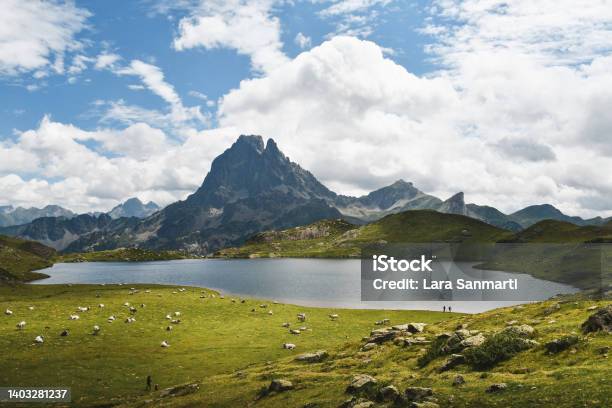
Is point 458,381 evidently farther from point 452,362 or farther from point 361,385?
point 361,385

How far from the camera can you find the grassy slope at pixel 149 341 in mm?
45469

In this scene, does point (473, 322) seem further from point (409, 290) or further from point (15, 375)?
point (409, 290)

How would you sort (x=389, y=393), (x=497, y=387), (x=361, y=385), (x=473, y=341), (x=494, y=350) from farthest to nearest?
1. (x=473, y=341)
2. (x=494, y=350)
3. (x=361, y=385)
4. (x=389, y=393)
5. (x=497, y=387)

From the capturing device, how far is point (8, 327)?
208 ft

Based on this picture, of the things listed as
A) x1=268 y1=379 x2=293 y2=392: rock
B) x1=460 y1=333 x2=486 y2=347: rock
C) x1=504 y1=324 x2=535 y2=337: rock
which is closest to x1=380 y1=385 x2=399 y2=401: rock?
x1=268 y1=379 x2=293 y2=392: rock

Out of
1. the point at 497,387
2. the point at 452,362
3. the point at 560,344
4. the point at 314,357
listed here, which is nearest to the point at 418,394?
the point at 497,387

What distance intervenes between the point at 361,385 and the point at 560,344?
14.2 metres

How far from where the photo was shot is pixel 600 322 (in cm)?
3048

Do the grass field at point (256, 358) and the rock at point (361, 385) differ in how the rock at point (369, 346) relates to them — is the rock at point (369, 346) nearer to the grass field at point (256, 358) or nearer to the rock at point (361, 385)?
the grass field at point (256, 358)

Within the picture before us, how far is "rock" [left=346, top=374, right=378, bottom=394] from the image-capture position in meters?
27.5

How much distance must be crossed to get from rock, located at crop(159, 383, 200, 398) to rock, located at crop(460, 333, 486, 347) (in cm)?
2468

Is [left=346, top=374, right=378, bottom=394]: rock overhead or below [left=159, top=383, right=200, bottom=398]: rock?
overhead

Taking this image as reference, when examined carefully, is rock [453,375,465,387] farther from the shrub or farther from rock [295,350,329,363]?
rock [295,350,329,363]

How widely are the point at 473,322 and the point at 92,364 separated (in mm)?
46829
